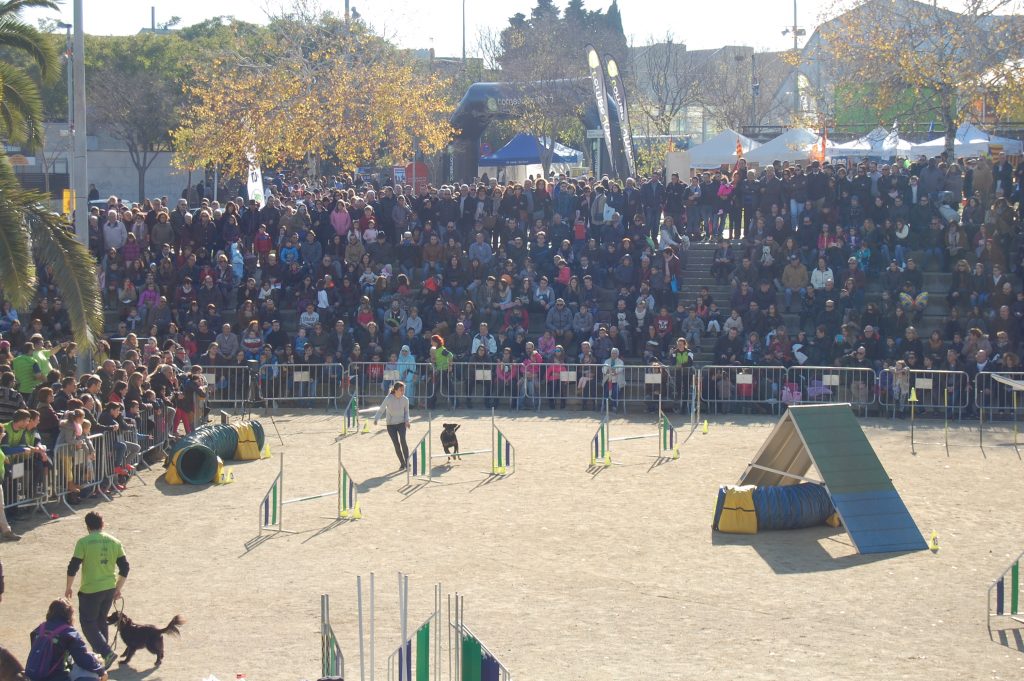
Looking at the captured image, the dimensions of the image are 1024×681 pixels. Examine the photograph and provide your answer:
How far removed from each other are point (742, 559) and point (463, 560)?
3213 mm

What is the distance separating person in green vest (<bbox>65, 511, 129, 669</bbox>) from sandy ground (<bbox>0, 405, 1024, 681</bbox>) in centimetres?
54

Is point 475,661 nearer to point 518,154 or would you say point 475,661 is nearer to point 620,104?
point 620,104

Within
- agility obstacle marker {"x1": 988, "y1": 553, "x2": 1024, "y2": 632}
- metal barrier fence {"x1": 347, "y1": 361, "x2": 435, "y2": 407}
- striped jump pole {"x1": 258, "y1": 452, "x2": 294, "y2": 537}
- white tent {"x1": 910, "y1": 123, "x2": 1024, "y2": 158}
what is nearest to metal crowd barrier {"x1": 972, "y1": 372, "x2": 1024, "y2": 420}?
metal barrier fence {"x1": 347, "y1": 361, "x2": 435, "y2": 407}

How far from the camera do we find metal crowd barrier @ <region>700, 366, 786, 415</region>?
24.7 m

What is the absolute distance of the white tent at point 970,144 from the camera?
1481 inches

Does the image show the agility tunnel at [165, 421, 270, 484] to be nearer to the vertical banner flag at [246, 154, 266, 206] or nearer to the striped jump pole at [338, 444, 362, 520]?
the striped jump pole at [338, 444, 362, 520]

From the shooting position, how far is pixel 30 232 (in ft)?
53.9

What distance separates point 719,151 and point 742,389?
58.0ft

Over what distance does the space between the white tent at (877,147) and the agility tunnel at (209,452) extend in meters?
24.7

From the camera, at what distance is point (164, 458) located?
20.3 metres

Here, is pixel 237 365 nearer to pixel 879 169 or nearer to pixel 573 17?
pixel 879 169

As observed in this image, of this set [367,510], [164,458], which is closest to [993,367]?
[367,510]

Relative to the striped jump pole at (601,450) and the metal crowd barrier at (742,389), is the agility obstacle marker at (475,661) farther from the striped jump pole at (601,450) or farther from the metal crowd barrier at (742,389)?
the metal crowd barrier at (742,389)

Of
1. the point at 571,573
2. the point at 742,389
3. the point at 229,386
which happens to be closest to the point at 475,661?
the point at 571,573
